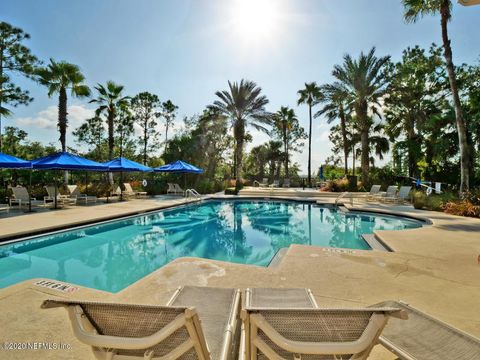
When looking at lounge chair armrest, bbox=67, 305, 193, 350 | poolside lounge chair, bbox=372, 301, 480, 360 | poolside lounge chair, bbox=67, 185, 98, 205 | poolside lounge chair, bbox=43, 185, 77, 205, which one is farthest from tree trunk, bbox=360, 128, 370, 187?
lounge chair armrest, bbox=67, 305, 193, 350

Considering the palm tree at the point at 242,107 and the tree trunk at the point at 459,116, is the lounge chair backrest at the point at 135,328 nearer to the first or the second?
the tree trunk at the point at 459,116

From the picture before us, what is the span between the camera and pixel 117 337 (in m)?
1.49

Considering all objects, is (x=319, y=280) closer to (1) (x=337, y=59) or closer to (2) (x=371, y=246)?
(2) (x=371, y=246)

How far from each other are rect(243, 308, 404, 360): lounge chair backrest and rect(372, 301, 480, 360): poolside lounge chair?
25.4 inches

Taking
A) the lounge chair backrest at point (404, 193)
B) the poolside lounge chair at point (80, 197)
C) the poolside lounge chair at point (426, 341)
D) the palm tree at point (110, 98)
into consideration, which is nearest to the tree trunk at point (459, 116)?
the lounge chair backrest at point (404, 193)

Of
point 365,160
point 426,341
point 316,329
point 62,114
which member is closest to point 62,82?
point 62,114

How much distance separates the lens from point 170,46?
1291cm

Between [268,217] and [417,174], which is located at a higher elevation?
[417,174]

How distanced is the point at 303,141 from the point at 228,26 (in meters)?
29.4

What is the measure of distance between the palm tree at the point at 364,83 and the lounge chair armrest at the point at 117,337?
2189cm

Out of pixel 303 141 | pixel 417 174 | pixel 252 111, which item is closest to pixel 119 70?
pixel 252 111

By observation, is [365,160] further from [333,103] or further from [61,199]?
[61,199]

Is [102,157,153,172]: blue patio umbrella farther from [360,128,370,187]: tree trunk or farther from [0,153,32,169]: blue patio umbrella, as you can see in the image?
[360,128,370,187]: tree trunk

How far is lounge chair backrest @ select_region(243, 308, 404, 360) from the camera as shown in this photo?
140 cm
